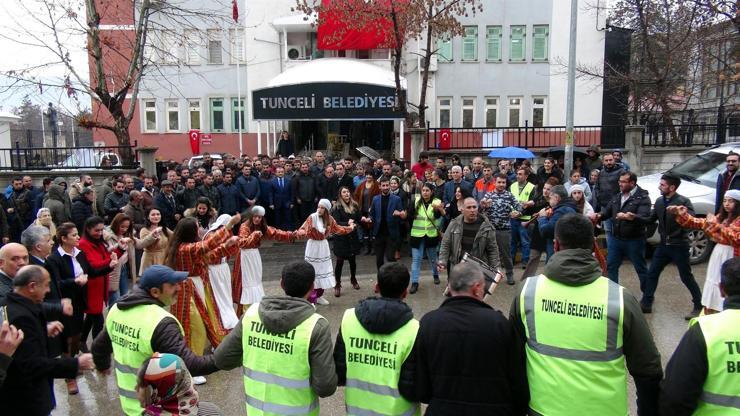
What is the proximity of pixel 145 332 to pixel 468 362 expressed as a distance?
190 cm

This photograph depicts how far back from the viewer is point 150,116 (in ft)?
93.5

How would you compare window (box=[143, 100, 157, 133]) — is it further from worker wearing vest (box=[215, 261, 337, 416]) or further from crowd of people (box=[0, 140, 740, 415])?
worker wearing vest (box=[215, 261, 337, 416])

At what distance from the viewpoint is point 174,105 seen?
92.9 ft

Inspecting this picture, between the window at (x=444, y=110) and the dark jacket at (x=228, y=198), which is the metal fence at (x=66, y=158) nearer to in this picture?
the dark jacket at (x=228, y=198)

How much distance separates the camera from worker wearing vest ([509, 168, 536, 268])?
393 inches

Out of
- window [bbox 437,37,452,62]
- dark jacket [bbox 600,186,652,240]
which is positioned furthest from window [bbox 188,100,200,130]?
dark jacket [bbox 600,186,652,240]

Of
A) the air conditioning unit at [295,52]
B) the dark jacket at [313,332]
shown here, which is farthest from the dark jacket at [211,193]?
the air conditioning unit at [295,52]

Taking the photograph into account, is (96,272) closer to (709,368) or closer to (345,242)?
(345,242)

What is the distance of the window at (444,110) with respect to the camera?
27.1 metres

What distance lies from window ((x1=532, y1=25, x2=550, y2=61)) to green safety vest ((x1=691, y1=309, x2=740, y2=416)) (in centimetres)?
2565

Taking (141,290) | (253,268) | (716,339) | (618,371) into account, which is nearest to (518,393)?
(618,371)

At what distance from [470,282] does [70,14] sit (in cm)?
1551

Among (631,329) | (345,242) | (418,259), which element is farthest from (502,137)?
(631,329)

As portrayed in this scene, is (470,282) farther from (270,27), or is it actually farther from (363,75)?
(270,27)
